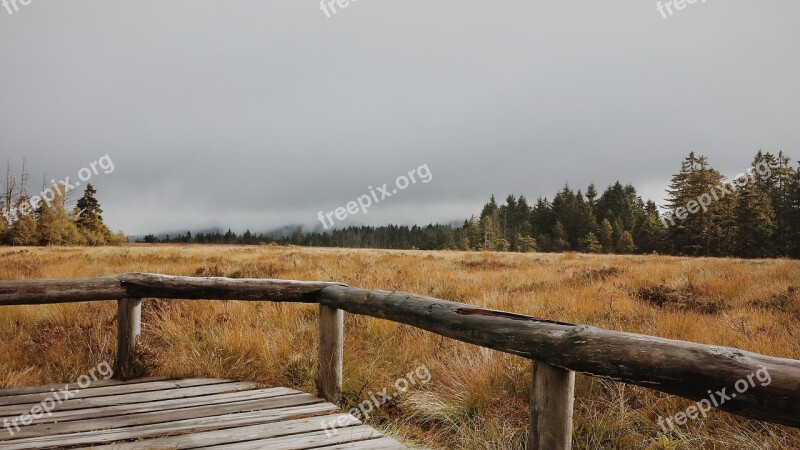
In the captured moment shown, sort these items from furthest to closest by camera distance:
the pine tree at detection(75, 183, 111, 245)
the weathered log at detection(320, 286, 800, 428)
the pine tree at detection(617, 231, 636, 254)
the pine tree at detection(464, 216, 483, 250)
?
1. the pine tree at detection(464, 216, 483, 250)
2. the pine tree at detection(617, 231, 636, 254)
3. the pine tree at detection(75, 183, 111, 245)
4. the weathered log at detection(320, 286, 800, 428)

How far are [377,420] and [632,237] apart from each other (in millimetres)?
64105

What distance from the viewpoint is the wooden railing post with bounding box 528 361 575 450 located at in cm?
225

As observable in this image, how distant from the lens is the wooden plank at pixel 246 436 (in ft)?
9.45

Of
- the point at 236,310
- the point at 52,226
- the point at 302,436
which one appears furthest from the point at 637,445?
the point at 52,226

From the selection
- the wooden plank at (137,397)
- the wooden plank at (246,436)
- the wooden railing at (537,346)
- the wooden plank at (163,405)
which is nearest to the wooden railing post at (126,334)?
the wooden railing at (537,346)

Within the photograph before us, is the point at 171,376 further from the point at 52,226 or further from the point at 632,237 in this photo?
the point at 632,237

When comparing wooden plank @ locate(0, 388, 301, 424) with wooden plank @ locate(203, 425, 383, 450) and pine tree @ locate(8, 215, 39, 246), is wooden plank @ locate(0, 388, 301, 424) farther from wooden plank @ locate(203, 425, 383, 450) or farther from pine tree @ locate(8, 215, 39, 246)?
pine tree @ locate(8, 215, 39, 246)

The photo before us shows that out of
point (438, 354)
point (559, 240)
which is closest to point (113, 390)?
point (438, 354)

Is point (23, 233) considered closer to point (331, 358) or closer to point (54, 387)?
point (54, 387)

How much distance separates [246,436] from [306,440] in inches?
15.8

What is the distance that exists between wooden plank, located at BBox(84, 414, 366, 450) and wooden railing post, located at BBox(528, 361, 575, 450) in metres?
1.29

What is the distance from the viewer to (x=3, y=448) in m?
2.77

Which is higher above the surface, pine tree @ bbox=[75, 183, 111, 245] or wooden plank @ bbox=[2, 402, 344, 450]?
pine tree @ bbox=[75, 183, 111, 245]

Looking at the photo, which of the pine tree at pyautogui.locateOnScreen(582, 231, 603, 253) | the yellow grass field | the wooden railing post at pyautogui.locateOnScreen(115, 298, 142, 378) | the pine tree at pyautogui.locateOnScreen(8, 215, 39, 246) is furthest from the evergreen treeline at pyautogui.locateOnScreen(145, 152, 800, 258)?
the pine tree at pyautogui.locateOnScreen(8, 215, 39, 246)
